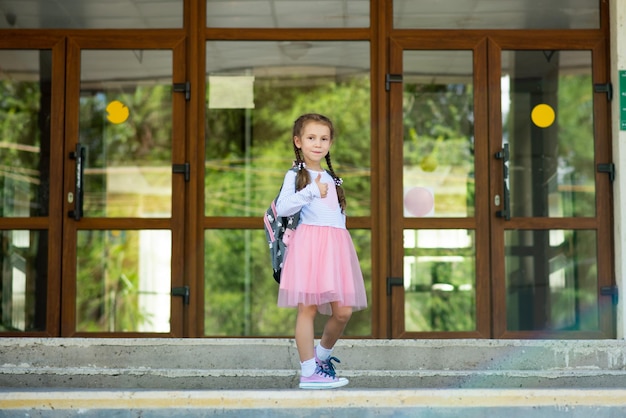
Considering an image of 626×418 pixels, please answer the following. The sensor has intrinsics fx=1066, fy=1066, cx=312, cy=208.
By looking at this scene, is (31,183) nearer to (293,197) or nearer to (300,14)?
(300,14)

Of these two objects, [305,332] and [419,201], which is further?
[419,201]

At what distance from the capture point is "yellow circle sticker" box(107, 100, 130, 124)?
298 inches

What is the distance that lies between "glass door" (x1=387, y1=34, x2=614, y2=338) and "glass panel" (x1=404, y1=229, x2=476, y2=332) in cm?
1

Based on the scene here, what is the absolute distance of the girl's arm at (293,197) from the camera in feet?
16.3

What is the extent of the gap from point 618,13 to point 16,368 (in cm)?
435

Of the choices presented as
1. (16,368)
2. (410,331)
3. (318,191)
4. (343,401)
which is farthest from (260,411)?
(410,331)

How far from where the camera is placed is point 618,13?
6.91 metres

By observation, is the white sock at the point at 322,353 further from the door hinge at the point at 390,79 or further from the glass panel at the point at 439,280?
the door hinge at the point at 390,79

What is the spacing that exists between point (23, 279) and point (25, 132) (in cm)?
101

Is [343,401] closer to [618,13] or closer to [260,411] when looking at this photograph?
[260,411]

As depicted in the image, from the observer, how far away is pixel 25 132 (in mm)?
7367

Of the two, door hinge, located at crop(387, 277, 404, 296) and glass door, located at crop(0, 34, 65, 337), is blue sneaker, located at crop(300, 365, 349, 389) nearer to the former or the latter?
door hinge, located at crop(387, 277, 404, 296)

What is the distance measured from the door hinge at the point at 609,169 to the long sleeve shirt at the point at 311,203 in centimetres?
245

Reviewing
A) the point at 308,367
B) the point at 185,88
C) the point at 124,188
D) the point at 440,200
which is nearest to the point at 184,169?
the point at 185,88
